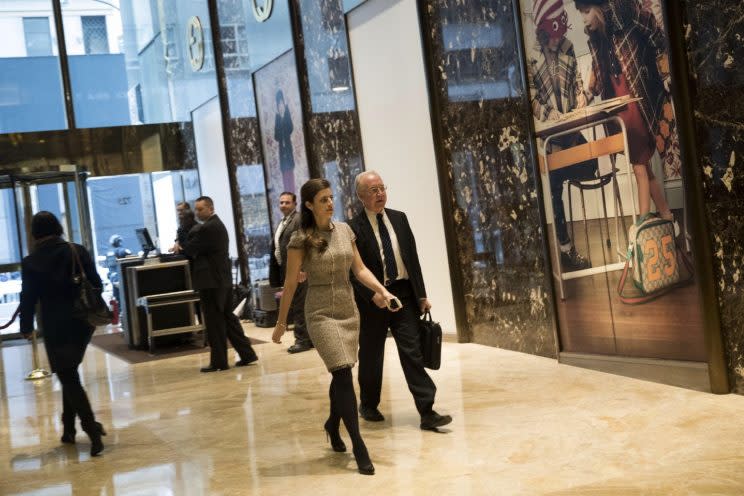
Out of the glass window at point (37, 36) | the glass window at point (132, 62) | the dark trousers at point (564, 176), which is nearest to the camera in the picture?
the dark trousers at point (564, 176)

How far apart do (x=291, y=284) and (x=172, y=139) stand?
1191 cm

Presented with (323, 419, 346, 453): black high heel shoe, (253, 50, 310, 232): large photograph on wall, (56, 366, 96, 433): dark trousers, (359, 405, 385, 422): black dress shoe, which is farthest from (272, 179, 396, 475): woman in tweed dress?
(253, 50, 310, 232): large photograph on wall

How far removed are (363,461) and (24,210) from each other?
11.5 metres

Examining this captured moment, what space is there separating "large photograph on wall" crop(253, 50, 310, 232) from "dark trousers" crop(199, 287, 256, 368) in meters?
3.16

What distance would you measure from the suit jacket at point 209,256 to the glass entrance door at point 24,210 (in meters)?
7.02

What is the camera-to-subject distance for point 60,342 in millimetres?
5398

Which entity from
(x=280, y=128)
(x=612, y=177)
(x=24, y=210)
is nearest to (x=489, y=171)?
(x=612, y=177)

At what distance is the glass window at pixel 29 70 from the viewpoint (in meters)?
14.8

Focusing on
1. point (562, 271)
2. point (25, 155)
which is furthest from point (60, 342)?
point (25, 155)

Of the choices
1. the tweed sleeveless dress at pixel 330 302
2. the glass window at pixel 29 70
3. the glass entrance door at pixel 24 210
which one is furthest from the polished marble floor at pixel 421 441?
the glass window at pixel 29 70

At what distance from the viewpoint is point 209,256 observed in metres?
8.16

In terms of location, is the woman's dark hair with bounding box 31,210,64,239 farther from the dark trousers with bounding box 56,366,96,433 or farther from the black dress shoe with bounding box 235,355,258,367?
the black dress shoe with bounding box 235,355,258,367

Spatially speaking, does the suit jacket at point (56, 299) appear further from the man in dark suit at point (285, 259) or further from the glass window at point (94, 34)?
the glass window at point (94, 34)

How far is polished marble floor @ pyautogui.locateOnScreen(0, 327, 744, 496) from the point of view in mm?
4008
